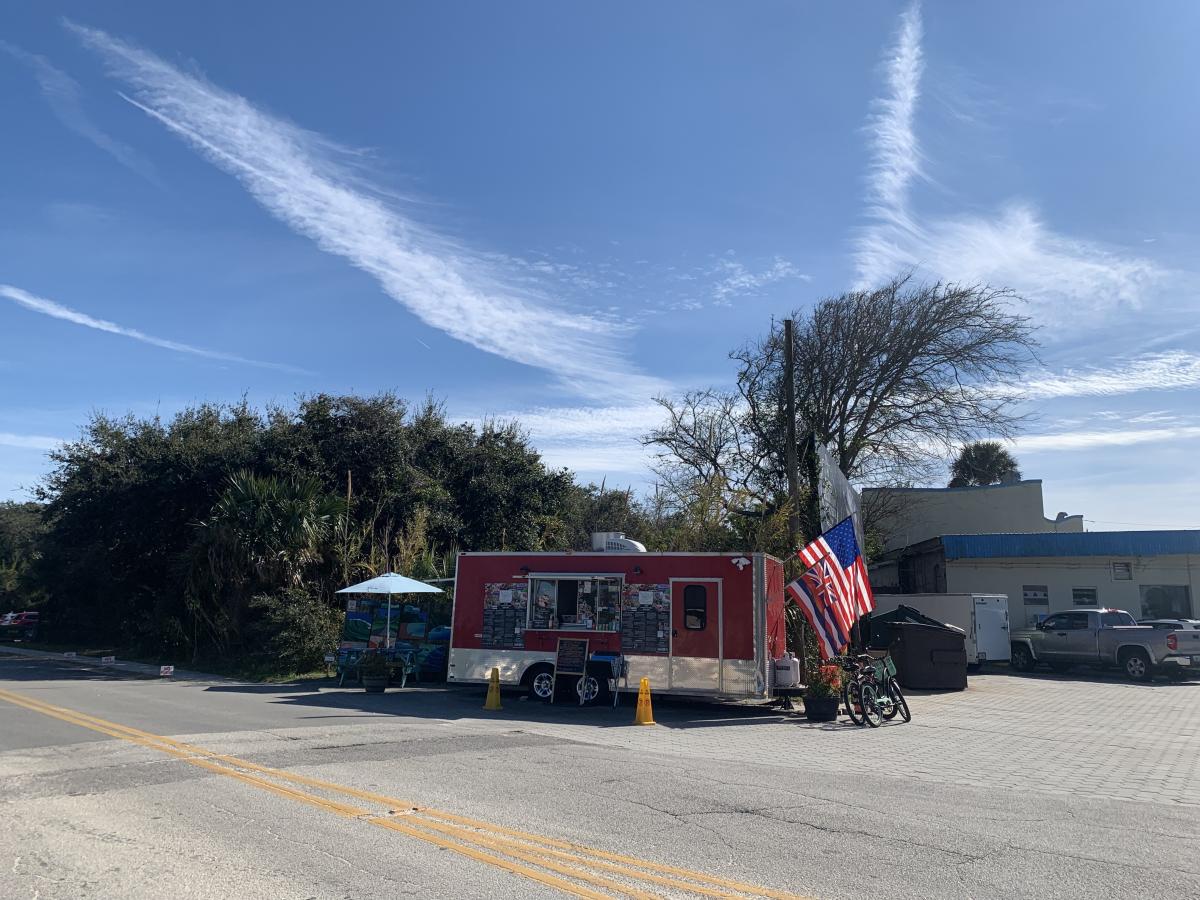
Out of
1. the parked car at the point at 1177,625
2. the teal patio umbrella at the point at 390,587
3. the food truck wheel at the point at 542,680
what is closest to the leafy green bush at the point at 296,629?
the teal patio umbrella at the point at 390,587

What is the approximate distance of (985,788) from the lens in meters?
9.12

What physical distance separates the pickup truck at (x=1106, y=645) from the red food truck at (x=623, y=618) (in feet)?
38.9

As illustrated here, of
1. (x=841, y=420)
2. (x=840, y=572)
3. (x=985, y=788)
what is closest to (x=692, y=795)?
(x=985, y=788)

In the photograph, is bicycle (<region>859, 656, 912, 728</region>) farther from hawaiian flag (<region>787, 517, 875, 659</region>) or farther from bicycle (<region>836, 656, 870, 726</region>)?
hawaiian flag (<region>787, 517, 875, 659</region>)

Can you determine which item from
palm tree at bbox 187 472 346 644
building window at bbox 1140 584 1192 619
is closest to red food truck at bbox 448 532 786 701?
palm tree at bbox 187 472 346 644

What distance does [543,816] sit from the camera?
7.39 meters

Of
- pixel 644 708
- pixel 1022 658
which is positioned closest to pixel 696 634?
pixel 644 708

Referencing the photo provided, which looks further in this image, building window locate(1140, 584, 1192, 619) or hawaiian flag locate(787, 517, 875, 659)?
building window locate(1140, 584, 1192, 619)

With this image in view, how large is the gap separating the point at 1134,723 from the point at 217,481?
23.7 meters

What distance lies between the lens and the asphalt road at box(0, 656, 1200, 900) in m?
5.64

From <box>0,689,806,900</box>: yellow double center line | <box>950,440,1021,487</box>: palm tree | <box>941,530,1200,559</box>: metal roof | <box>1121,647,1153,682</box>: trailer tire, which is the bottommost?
<box>0,689,806,900</box>: yellow double center line

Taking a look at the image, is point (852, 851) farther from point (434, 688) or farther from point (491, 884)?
point (434, 688)

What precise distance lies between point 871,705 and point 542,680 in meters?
6.07

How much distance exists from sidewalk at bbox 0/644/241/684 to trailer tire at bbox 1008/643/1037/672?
21.4m
